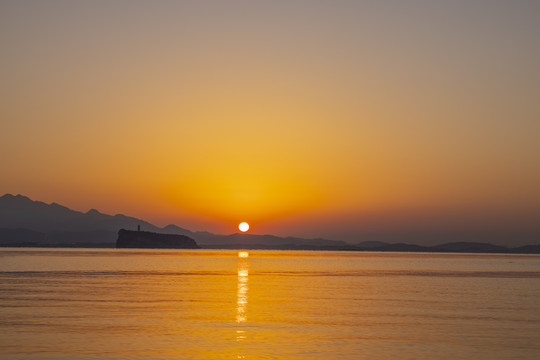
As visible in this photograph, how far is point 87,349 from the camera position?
28.7 m

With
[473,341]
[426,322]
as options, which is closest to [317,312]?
[426,322]

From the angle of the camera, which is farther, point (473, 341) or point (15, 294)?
point (15, 294)

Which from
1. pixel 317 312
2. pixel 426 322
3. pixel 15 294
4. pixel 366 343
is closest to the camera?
pixel 366 343

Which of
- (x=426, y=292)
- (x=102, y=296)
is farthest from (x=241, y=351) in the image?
(x=426, y=292)

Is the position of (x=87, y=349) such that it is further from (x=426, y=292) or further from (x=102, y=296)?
(x=426, y=292)

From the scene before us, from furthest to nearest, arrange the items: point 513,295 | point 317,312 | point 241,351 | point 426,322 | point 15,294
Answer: point 513,295
point 15,294
point 317,312
point 426,322
point 241,351

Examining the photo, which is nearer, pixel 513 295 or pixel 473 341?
pixel 473 341

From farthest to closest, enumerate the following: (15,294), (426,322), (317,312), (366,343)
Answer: (15,294), (317,312), (426,322), (366,343)

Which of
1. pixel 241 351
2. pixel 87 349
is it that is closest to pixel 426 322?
pixel 241 351

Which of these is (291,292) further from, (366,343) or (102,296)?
(366,343)

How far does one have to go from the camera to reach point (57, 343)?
98.5 ft

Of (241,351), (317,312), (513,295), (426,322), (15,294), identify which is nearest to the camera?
(241,351)

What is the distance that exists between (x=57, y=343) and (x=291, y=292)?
3205 centimetres

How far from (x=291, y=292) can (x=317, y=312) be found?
1638cm
